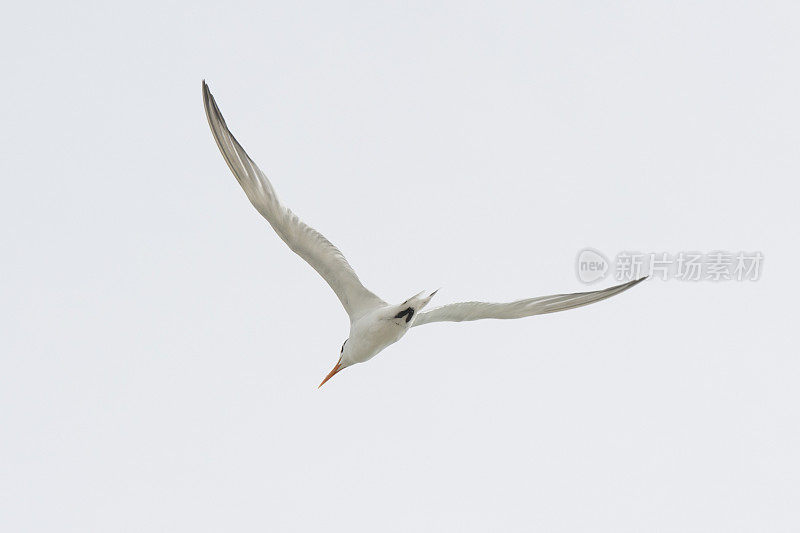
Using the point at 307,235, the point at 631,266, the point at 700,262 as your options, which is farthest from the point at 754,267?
the point at 307,235

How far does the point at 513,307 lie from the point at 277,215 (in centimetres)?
275

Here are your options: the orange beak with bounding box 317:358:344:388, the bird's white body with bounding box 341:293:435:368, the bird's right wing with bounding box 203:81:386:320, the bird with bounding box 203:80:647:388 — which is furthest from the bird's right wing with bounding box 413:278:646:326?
the orange beak with bounding box 317:358:344:388

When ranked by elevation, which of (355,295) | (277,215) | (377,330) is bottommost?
(377,330)

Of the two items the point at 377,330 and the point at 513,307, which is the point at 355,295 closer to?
the point at 377,330

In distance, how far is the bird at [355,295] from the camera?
10.6 metres

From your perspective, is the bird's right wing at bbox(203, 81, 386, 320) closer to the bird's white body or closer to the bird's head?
the bird's white body

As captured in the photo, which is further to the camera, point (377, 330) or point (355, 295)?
point (355, 295)

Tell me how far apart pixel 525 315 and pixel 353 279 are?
6.44ft

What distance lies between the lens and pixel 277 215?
10656 mm

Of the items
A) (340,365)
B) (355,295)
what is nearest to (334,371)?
(340,365)

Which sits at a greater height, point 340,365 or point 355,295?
point 355,295

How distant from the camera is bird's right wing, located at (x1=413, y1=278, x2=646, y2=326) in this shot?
11000 mm

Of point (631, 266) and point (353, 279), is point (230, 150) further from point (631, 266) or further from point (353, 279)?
point (631, 266)

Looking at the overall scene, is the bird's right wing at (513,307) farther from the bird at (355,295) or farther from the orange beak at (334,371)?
the orange beak at (334,371)
